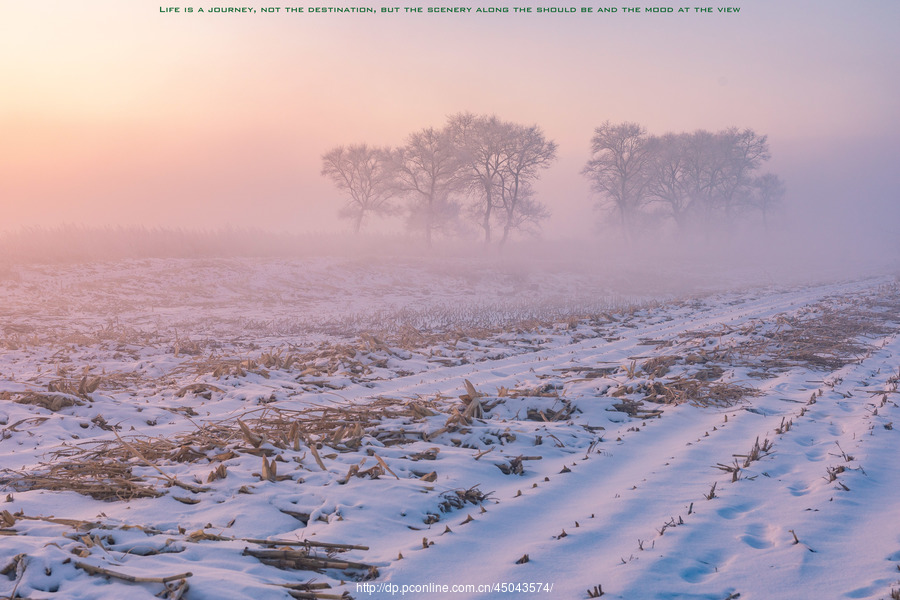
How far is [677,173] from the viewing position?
49062mm

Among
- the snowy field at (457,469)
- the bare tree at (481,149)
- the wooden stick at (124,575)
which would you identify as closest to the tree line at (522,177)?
the bare tree at (481,149)

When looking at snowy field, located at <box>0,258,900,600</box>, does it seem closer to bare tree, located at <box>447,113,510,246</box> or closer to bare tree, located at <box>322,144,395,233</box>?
bare tree, located at <box>447,113,510,246</box>

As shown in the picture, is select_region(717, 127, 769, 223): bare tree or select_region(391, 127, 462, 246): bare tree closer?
select_region(391, 127, 462, 246): bare tree

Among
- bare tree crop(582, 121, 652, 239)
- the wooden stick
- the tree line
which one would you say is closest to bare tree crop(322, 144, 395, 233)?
the tree line

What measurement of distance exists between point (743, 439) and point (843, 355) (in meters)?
4.47

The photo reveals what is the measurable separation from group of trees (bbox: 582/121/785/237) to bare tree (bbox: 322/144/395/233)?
16962 mm

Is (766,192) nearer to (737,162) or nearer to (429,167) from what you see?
(737,162)

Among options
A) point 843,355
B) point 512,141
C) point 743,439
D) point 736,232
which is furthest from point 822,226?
point 743,439

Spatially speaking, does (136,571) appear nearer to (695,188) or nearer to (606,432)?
(606,432)

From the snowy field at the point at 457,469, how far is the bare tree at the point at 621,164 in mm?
36556

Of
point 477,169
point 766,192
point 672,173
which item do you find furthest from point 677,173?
point 477,169

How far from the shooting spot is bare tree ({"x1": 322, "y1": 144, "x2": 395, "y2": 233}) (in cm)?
4316

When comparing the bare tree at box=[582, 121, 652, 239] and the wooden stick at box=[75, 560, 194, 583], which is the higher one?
the bare tree at box=[582, 121, 652, 239]

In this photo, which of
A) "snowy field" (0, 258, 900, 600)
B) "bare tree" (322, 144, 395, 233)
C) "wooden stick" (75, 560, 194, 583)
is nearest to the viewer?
"wooden stick" (75, 560, 194, 583)
